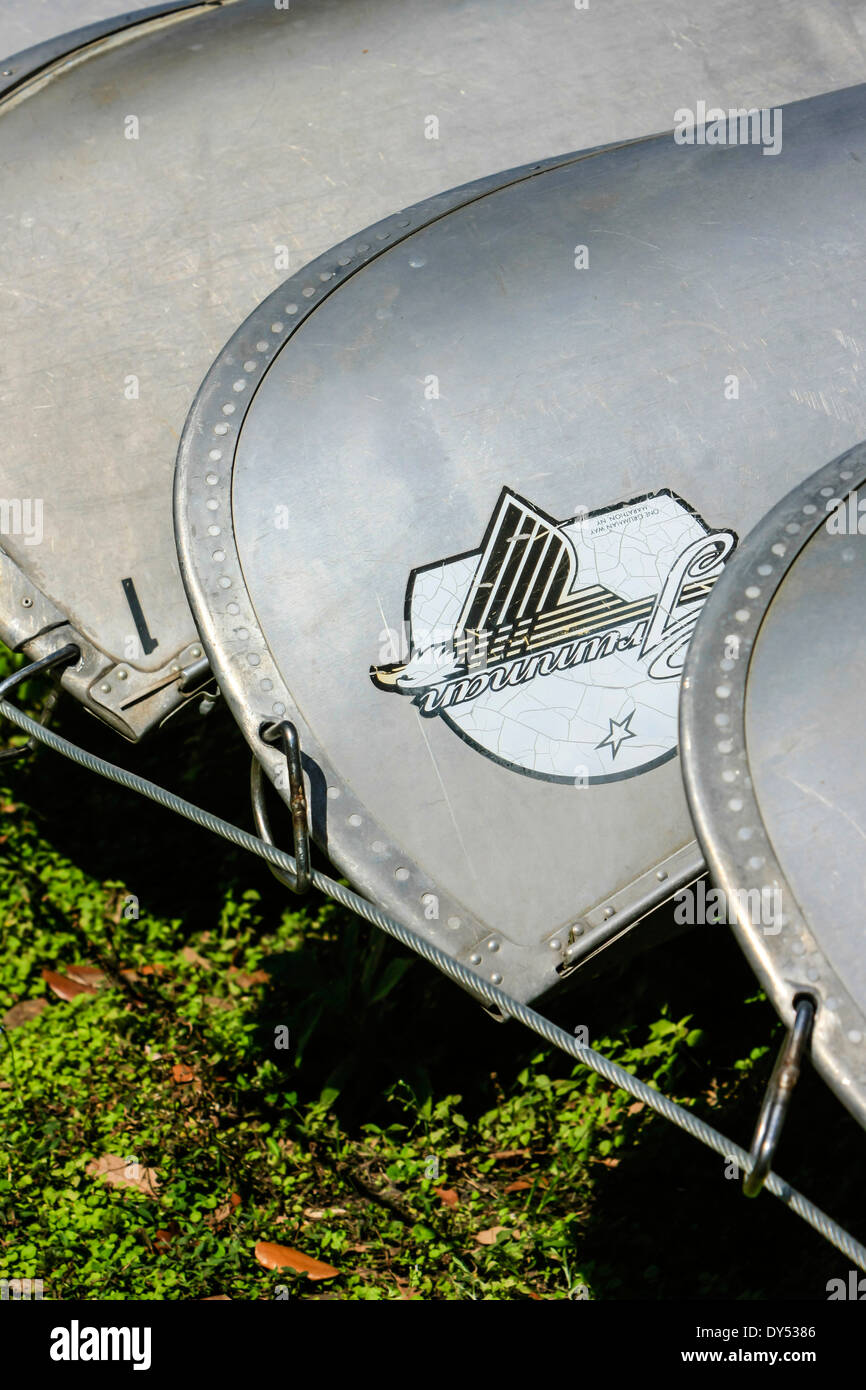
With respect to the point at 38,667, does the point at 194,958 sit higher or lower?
lower

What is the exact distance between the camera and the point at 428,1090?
130 inches

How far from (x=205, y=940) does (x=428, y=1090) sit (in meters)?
0.95

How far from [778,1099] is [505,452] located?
137cm

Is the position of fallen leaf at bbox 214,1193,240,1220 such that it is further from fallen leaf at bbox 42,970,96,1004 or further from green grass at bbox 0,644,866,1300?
fallen leaf at bbox 42,970,96,1004

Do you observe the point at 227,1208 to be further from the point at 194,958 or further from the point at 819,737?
the point at 819,737

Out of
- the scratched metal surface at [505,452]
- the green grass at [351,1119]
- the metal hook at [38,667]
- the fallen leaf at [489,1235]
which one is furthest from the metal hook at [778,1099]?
the metal hook at [38,667]

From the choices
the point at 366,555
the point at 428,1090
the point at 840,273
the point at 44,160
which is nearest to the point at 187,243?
the point at 44,160

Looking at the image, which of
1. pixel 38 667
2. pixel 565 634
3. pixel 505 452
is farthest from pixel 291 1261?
pixel 505 452

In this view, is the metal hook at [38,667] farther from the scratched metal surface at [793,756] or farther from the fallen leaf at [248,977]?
the scratched metal surface at [793,756]

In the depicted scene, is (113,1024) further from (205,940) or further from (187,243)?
(187,243)

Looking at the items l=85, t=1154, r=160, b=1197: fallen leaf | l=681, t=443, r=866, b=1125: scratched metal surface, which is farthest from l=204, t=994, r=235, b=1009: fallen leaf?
l=681, t=443, r=866, b=1125: scratched metal surface

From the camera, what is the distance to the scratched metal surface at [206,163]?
296 centimetres

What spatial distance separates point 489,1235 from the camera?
10.0ft

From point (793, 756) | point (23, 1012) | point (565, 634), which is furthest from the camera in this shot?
point (23, 1012)
